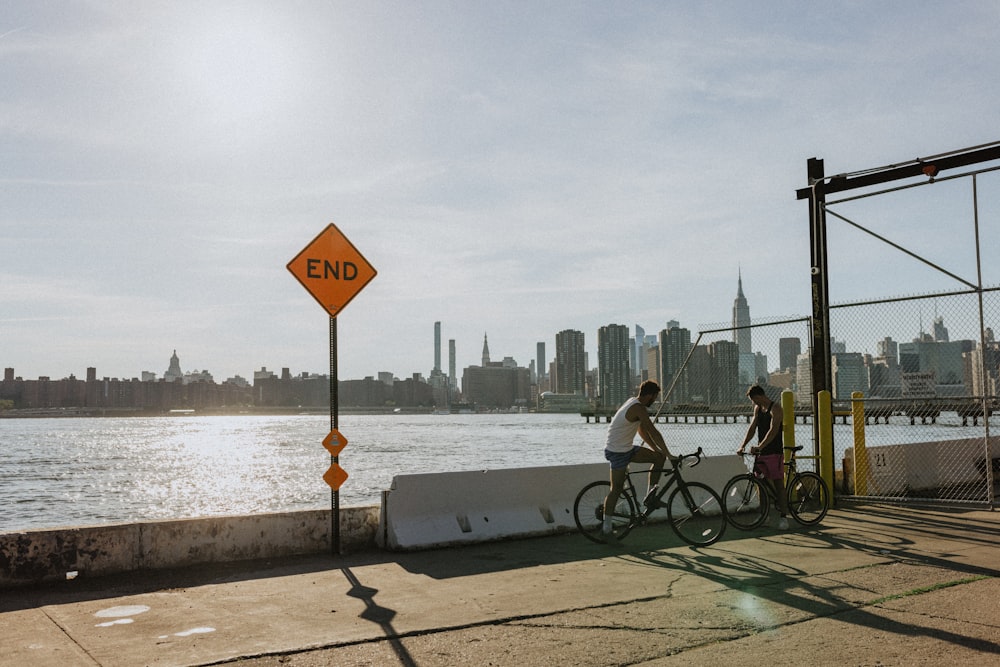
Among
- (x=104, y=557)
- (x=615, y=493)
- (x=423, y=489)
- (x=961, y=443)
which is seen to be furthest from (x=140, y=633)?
(x=961, y=443)

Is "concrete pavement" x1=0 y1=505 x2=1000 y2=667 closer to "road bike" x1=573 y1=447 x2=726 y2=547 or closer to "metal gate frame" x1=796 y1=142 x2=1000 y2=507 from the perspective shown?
"road bike" x1=573 y1=447 x2=726 y2=547

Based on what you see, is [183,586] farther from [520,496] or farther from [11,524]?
[11,524]

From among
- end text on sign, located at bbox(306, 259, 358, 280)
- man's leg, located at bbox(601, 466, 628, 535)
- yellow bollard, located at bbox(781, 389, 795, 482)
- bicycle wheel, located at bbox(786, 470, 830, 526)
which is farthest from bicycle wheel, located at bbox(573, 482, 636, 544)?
yellow bollard, located at bbox(781, 389, 795, 482)

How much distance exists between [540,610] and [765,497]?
17.6 feet

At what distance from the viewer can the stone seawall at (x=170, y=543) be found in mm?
7395

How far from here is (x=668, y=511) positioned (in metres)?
9.59

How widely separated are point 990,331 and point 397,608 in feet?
32.4

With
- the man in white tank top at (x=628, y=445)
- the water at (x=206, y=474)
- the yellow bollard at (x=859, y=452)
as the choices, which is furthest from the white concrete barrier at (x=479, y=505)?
the yellow bollard at (x=859, y=452)

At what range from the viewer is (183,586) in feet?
24.1

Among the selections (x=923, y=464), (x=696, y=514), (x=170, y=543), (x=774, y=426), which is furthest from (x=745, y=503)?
(x=170, y=543)

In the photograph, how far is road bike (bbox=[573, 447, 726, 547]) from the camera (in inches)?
379

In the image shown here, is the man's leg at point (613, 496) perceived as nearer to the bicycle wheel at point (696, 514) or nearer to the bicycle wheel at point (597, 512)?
the bicycle wheel at point (597, 512)

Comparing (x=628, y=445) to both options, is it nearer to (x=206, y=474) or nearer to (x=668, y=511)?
(x=668, y=511)

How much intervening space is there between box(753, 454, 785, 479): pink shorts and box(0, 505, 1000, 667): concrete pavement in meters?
1.68
